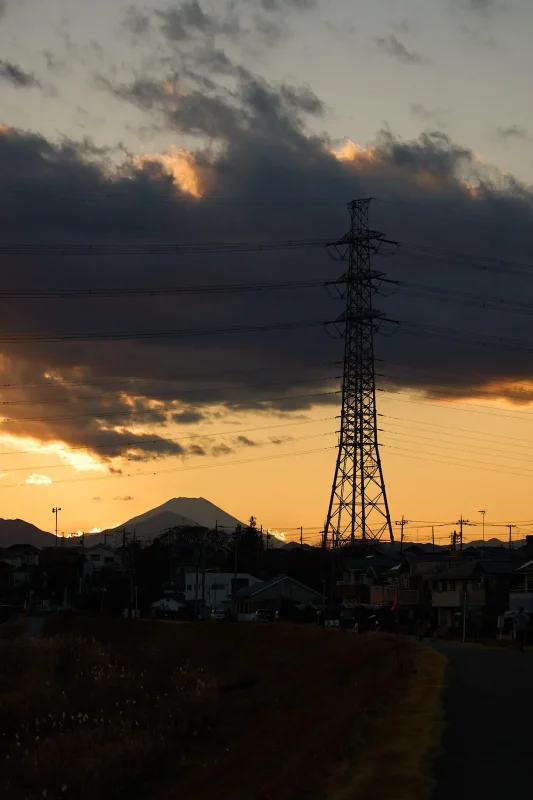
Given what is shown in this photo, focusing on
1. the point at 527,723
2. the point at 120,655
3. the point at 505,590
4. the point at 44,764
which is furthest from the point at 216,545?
the point at 527,723

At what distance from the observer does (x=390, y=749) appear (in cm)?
1991

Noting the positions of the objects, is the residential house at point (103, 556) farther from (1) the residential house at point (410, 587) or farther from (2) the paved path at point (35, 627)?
(1) the residential house at point (410, 587)

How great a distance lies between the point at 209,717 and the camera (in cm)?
4403

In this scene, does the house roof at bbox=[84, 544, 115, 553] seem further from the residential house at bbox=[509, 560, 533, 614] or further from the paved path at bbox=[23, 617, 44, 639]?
the residential house at bbox=[509, 560, 533, 614]

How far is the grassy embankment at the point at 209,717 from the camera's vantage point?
22.7m

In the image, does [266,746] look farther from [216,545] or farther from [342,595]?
[216,545]

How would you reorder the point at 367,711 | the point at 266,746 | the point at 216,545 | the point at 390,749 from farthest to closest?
the point at 216,545 → the point at 266,746 → the point at 367,711 → the point at 390,749

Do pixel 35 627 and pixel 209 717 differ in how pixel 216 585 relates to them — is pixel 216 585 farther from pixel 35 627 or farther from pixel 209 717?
pixel 209 717

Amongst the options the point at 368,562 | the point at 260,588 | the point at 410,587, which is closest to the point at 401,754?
the point at 410,587

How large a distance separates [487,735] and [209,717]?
2490 centimetres

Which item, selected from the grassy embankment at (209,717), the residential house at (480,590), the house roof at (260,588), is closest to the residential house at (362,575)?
the house roof at (260,588)

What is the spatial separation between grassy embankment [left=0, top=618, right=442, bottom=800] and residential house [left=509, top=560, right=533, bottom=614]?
56.7ft

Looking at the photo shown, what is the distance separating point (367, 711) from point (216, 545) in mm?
169659

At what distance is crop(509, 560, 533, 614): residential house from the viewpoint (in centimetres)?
7981
